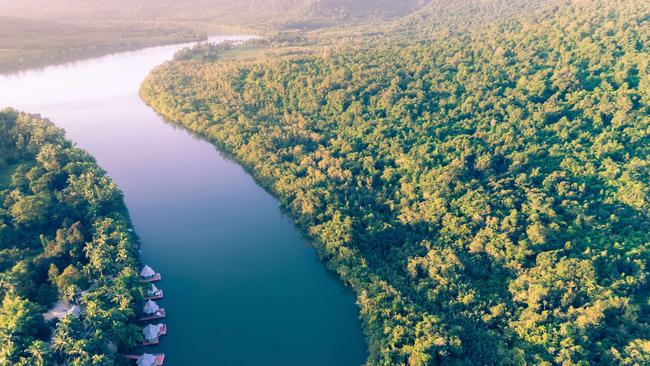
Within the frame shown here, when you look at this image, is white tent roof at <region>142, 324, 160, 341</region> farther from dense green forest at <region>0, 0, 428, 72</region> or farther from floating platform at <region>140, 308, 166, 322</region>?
dense green forest at <region>0, 0, 428, 72</region>

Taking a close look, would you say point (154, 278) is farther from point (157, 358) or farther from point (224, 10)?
point (224, 10)

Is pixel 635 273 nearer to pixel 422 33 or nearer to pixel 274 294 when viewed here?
pixel 274 294

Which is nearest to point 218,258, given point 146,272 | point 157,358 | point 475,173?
point 146,272

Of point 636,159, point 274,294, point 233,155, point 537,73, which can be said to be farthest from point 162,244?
point 537,73

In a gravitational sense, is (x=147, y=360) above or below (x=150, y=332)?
below

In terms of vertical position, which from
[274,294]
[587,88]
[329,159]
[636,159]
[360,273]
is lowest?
[274,294]

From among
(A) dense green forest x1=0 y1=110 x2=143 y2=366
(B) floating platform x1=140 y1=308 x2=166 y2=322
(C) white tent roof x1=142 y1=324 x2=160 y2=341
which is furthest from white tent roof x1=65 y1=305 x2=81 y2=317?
(C) white tent roof x1=142 y1=324 x2=160 y2=341
